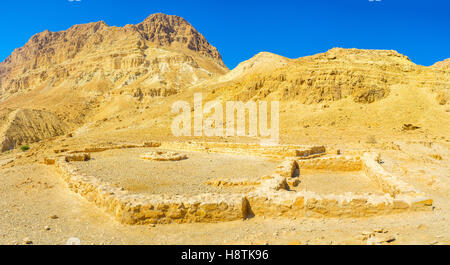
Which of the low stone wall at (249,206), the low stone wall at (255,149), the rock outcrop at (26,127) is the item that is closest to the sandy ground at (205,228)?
the low stone wall at (249,206)

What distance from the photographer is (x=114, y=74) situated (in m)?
70.9

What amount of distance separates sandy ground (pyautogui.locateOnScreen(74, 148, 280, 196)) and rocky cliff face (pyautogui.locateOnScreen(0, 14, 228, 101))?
4362 centimetres

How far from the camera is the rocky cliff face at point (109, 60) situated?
6631 cm

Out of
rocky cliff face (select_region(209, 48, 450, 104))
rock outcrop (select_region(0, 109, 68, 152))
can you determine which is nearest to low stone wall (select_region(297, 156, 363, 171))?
rocky cliff face (select_region(209, 48, 450, 104))

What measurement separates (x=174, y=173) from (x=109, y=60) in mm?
74401

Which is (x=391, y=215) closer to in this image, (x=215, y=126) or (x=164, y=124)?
(x=215, y=126)

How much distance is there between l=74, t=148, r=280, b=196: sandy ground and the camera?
8125 millimetres

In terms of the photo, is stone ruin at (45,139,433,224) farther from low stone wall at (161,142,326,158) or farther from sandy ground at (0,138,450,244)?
low stone wall at (161,142,326,158)

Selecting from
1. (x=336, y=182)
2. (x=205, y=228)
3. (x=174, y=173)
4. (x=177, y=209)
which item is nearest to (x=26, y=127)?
(x=174, y=173)

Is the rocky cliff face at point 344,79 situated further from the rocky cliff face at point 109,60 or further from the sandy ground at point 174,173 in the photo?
the rocky cliff face at point 109,60

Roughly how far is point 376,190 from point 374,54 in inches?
1277

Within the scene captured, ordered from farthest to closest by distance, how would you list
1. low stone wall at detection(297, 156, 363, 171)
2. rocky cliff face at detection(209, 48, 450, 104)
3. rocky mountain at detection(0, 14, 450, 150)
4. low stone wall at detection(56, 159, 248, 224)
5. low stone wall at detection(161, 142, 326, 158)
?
rocky cliff face at detection(209, 48, 450, 104), rocky mountain at detection(0, 14, 450, 150), low stone wall at detection(161, 142, 326, 158), low stone wall at detection(297, 156, 363, 171), low stone wall at detection(56, 159, 248, 224)

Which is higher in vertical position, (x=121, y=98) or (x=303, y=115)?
(x=121, y=98)
